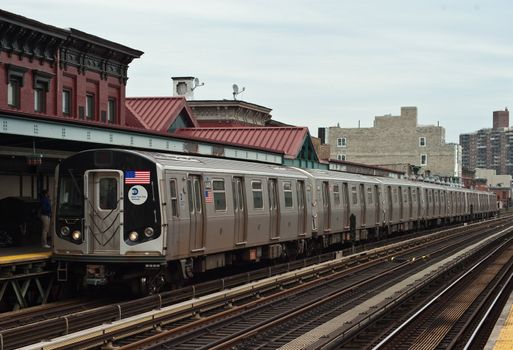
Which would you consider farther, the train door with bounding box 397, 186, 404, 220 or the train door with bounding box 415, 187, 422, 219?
the train door with bounding box 415, 187, 422, 219

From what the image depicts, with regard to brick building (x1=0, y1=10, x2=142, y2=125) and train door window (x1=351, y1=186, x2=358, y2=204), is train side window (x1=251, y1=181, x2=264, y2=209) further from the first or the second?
train door window (x1=351, y1=186, x2=358, y2=204)

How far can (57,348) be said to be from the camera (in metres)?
10.5

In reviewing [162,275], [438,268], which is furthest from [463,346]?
[438,268]

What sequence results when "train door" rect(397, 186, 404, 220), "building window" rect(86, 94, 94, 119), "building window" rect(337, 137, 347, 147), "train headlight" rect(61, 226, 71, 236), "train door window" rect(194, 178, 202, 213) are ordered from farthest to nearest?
"building window" rect(337, 137, 347, 147)
"train door" rect(397, 186, 404, 220)
"building window" rect(86, 94, 94, 119)
"train door window" rect(194, 178, 202, 213)
"train headlight" rect(61, 226, 71, 236)

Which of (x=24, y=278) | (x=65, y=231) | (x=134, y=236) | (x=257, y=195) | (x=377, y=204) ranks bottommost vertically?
(x=24, y=278)

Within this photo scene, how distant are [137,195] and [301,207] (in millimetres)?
A: 9305

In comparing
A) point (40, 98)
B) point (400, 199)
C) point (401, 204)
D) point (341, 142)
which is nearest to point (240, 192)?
point (40, 98)

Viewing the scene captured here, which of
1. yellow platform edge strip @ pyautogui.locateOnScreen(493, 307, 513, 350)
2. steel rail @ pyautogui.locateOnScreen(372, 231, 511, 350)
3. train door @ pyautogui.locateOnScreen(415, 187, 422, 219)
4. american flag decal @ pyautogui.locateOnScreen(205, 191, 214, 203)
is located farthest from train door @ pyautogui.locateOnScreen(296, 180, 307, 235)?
train door @ pyautogui.locateOnScreen(415, 187, 422, 219)

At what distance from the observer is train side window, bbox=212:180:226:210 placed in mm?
17394

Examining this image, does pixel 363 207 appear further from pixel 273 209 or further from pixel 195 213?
pixel 195 213

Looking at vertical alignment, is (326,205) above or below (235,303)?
above

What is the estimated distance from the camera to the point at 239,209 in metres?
18.8

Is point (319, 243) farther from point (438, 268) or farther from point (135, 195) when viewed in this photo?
point (135, 195)

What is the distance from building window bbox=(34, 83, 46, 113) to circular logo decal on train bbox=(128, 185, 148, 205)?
14575 millimetres
